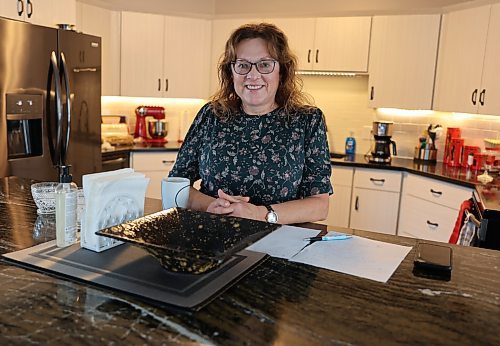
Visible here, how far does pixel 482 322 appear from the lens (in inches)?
38.0

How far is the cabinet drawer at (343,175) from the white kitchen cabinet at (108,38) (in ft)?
6.72

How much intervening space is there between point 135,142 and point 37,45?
5.58 ft

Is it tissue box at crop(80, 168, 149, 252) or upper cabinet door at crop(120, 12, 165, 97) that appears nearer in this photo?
tissue box at crop(80, 168, 149, 252)

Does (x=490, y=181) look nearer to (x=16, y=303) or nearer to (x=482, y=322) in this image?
(x=482, y=322)

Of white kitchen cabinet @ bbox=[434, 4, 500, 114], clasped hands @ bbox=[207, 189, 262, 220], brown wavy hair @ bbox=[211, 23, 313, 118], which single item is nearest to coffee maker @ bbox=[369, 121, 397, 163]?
white kitchen cabinet @ bbox=[434, 4, 500, 114]

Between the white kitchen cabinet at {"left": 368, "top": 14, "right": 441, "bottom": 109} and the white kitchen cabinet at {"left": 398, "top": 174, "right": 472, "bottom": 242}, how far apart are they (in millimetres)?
701

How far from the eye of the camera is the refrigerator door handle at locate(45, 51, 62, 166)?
3098 mm

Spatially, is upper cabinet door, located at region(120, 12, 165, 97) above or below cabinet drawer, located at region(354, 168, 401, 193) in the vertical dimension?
above

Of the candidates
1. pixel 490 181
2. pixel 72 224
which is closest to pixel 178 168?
pixel 72 224

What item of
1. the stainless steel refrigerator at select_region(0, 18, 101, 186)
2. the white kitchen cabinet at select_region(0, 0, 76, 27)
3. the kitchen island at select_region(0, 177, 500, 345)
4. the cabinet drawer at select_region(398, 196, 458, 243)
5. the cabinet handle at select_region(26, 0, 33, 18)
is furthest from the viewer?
the cabinet drawer at select_region(398, 196, 458, 243)

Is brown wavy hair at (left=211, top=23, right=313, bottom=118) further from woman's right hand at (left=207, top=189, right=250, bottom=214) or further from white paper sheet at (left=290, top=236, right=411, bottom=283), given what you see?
white paper sheet at (left=290, top=236, right=411, bottom=283)

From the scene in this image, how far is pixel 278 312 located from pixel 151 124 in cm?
391

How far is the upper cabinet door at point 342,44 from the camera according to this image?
414 centimetres

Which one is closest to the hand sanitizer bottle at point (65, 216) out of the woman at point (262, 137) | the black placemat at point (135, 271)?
the black placemat at point (135, 271)
